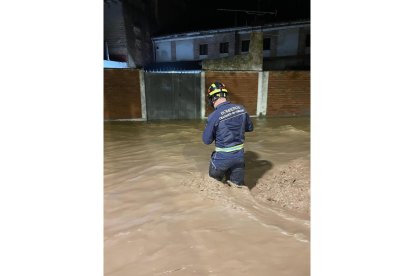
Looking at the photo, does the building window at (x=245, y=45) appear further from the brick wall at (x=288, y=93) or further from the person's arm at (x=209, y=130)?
the person's arm at (x=209, y=130)

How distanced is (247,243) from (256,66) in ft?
38.3

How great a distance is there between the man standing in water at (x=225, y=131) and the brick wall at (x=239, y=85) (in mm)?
8408

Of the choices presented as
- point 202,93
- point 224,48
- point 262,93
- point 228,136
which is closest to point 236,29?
point 224,48

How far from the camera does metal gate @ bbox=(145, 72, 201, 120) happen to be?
463 inches

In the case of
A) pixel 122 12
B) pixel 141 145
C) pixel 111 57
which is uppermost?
pixel 122 12

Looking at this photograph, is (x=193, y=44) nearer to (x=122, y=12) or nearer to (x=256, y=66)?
(x=122, y=12)

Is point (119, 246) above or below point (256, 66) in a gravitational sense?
below

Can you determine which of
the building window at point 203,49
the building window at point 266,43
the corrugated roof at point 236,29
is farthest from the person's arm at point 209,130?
the building window at point 203,49

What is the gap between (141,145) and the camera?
7352 millimetres

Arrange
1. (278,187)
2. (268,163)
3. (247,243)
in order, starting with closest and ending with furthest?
(247,243), (278,187), (268,163)

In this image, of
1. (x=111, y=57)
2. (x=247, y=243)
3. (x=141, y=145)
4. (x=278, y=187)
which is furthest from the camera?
(x=111, y=57)

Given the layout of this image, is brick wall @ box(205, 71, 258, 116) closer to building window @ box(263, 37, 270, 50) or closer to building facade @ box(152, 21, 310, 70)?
building facade @ box(152, 21, 310, 70)

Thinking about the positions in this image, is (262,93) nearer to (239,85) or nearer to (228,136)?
(239,85)

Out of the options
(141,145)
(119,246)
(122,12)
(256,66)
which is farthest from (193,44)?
(119,246)
